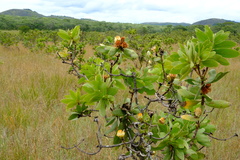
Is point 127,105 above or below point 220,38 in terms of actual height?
below

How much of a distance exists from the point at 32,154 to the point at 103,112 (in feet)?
4.58

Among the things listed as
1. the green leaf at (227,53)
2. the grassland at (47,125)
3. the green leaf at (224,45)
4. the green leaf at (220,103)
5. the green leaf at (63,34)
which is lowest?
the grassland at (47,125)

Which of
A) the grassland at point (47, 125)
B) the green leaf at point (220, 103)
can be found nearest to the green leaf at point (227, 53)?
the green leaf at point (220, 103)

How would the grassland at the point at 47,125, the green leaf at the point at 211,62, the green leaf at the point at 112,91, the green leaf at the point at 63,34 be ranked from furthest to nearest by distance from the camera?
1. the grassland at the point at 47,125
2. the green leaf at the point at 63,34
3. the green leaf at the point at 112,91
4. the green leaf at the point at 211,62

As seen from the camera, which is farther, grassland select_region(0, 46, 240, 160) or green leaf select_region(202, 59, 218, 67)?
grassland select_region(0, 46, 240, 160)

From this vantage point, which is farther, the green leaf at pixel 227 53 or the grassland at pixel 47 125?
the grassland at pixel 47 125

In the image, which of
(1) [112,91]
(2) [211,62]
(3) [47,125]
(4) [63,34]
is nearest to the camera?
(2) [211,62]

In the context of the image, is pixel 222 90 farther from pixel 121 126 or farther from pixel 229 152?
pixel 121 126

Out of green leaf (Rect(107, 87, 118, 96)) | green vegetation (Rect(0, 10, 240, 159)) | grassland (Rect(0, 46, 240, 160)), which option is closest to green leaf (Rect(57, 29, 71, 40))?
green vegetation (Rect(0, 10, 240, 159))

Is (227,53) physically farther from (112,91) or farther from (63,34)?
(63,34)

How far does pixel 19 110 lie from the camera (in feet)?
8.67

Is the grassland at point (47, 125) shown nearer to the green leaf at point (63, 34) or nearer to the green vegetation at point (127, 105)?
the green vegetation at point (127, 105)

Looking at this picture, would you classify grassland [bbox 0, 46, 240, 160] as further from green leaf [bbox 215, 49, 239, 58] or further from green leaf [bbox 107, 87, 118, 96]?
green leaf [bbox 215, 49, 239, 58]

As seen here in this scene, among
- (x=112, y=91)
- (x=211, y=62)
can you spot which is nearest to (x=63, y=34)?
(x=112, y=91)
